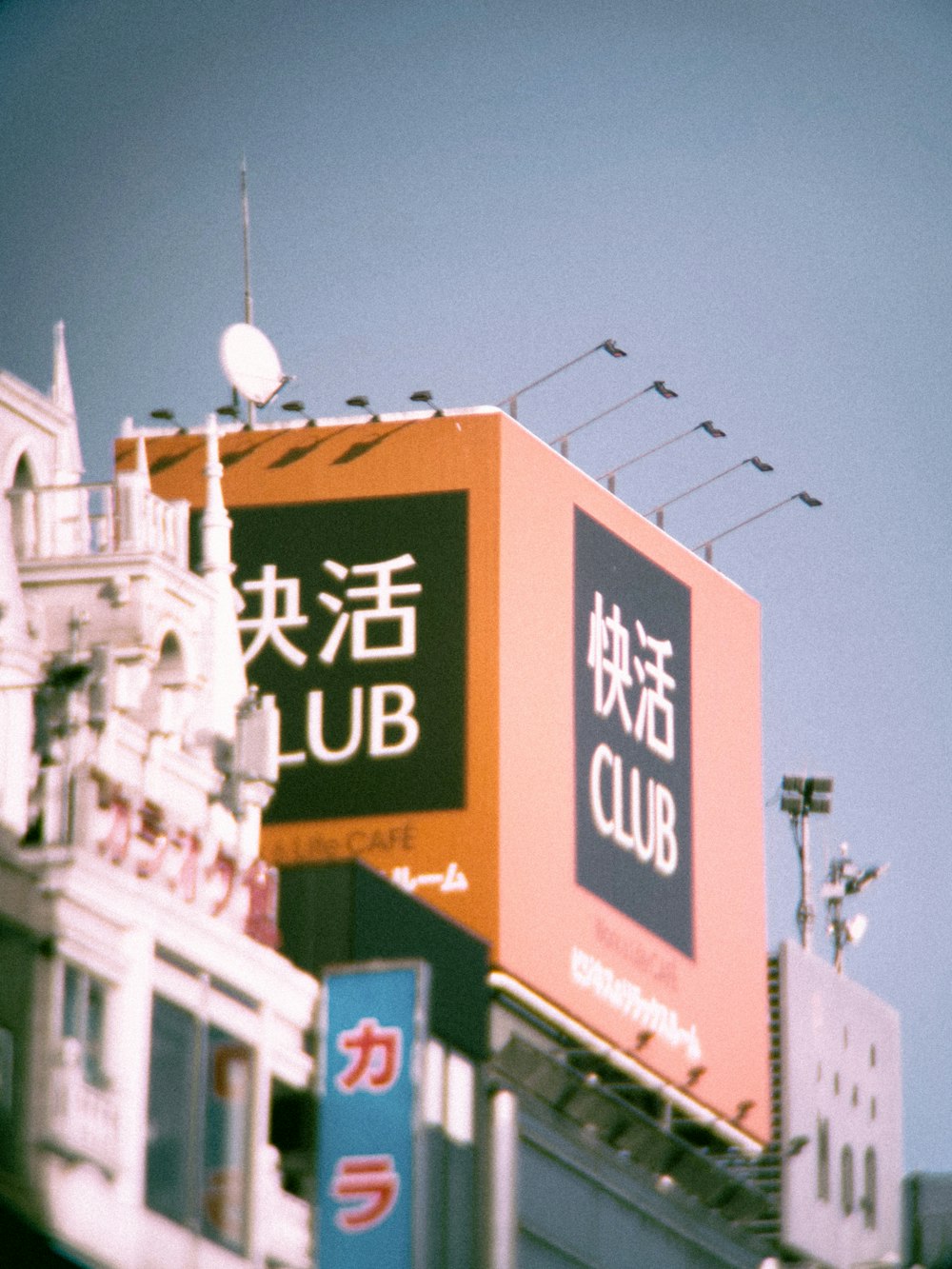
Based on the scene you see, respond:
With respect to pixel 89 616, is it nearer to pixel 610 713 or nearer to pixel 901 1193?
pixel 610 713

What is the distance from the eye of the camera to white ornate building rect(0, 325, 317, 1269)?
137 feet

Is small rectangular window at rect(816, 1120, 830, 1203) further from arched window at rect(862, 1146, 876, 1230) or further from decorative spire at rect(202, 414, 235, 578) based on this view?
decorative spire at rect(202, 414, 235, 578)

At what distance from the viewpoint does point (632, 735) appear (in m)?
66.8

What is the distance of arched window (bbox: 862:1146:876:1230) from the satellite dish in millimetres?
21370

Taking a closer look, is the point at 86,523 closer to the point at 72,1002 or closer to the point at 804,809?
the point at 72,1002

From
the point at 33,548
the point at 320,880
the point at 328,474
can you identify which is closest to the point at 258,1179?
the point at 320,880

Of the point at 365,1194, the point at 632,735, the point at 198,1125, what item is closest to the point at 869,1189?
the point at 632,735

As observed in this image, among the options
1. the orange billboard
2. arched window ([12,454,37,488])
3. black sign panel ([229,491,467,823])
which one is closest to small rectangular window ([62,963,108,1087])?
arched window ([12,454,37,488])

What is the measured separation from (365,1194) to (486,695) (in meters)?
16.2

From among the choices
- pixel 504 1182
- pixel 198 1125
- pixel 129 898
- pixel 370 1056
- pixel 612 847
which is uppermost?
pixel 129 898

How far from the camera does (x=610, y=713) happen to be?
217ft

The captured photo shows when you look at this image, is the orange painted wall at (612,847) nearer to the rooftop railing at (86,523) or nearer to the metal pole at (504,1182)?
the metal pole at (504,1182)

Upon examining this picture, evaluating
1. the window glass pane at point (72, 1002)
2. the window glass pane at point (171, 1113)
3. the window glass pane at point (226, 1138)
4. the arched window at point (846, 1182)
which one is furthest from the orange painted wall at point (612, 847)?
the window glass pane at point (72, 1002)

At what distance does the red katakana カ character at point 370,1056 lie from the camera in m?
47.4
